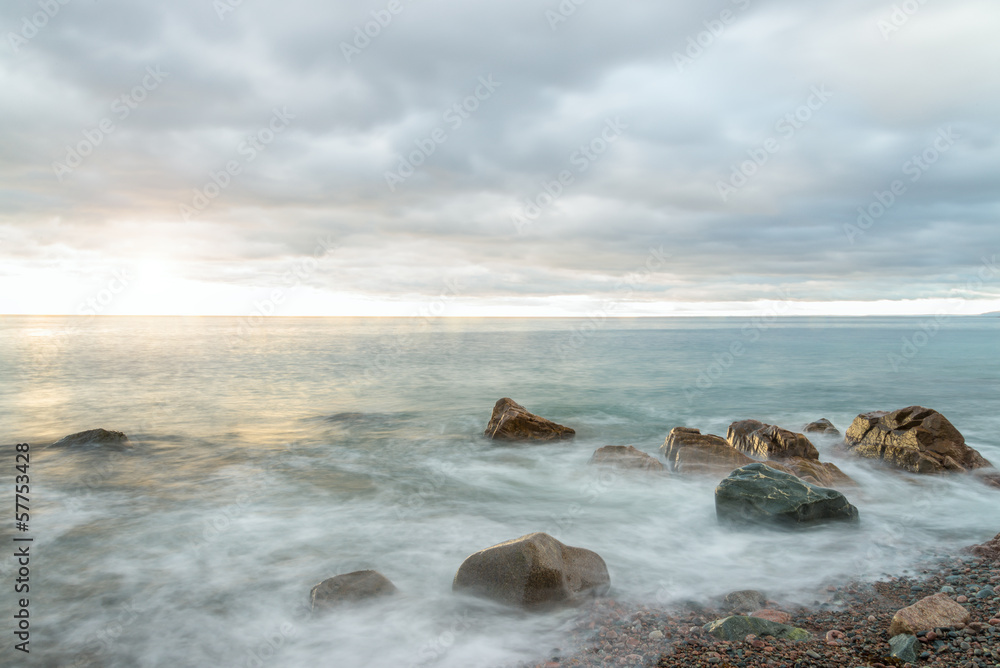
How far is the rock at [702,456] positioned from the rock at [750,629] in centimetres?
701

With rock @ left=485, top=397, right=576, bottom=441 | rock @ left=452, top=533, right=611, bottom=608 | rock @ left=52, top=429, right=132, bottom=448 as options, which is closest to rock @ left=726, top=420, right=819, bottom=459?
rock @ left=485, top=397, right=576, bottom=441

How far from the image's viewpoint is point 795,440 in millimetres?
12977

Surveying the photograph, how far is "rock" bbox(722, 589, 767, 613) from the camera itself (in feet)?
21.5

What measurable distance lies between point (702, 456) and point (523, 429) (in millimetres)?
5506

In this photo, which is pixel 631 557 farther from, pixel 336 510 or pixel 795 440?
pixel 795 440

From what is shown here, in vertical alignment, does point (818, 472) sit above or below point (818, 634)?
above

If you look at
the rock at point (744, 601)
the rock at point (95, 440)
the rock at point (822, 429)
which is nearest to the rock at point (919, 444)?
the rock at point (822, 429)

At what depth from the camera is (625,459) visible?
13.5m

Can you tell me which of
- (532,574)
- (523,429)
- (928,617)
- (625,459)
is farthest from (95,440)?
(928,617)

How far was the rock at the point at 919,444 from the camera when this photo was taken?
12383 millimetres

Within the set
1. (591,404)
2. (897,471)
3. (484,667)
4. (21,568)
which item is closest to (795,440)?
(897,471)

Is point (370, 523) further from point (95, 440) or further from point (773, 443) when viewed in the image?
point (95, 440)

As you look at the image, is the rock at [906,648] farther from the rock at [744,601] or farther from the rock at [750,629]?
the rock at [744,601]

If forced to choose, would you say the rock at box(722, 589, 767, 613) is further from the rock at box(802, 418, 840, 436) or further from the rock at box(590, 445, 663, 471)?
the rock at box(802, 418, 840, 436)
